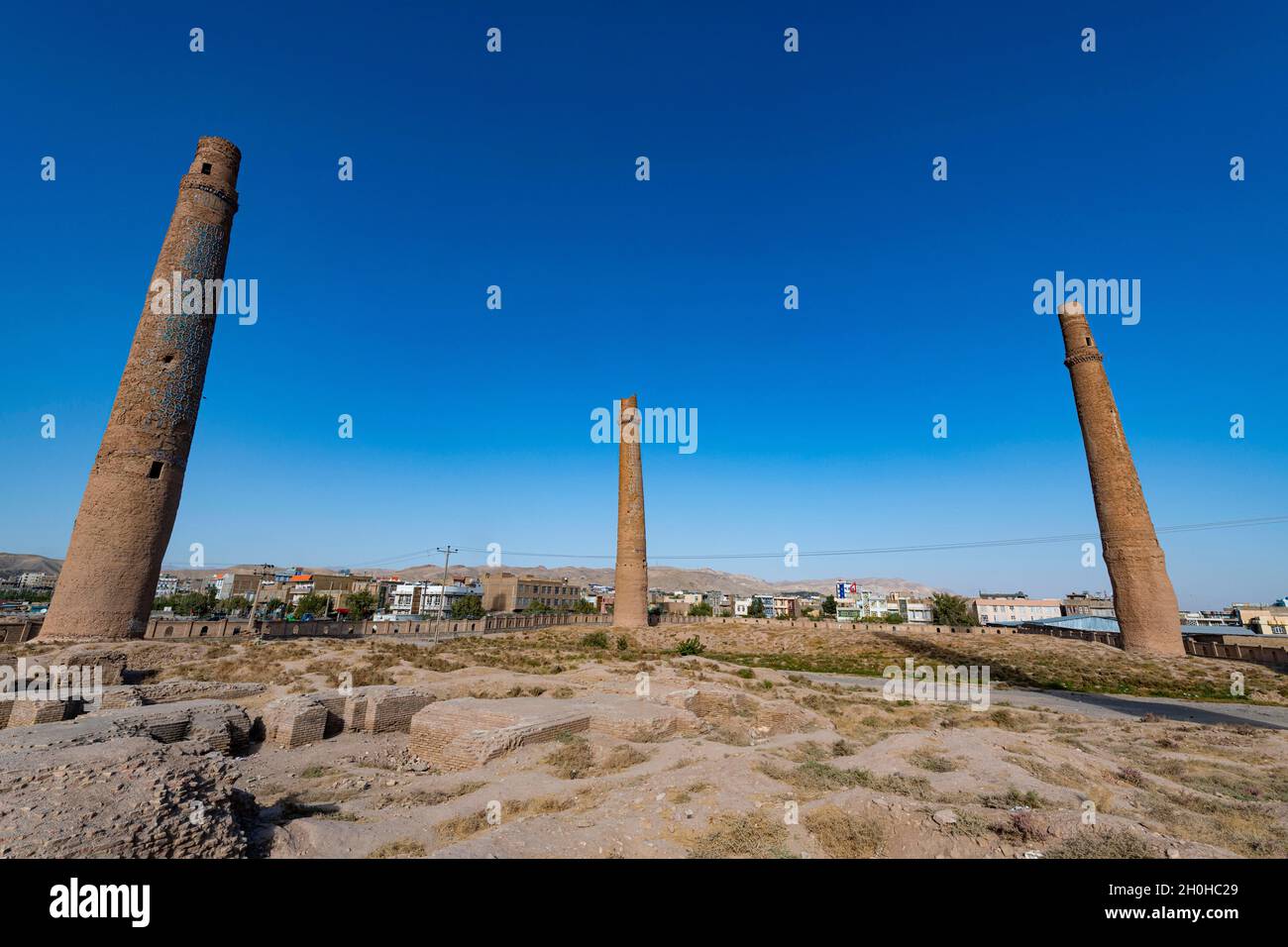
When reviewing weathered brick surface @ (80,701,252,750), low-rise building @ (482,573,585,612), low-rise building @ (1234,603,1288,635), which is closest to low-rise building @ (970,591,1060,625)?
low-rise building @ (1234,603,1288,635)

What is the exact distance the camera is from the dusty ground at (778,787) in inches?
239

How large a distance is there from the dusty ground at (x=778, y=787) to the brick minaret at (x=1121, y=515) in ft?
63.4

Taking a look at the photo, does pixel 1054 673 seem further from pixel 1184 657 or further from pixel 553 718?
pixel 553 718

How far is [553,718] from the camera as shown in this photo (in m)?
11.3

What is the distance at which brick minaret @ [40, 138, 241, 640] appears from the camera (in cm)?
1872

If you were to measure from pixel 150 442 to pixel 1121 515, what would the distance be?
46235mm

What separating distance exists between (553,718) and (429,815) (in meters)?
3.82

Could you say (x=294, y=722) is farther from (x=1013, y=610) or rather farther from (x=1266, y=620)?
(x=1013, y=610)

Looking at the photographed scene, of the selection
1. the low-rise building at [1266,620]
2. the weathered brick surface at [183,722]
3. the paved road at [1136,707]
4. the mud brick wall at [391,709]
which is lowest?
the low-rise building at [1266,620]

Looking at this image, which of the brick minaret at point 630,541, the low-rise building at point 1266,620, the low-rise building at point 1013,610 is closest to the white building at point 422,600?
the brick minaret at point 630,541

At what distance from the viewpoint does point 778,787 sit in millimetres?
8055

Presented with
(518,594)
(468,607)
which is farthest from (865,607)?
(468,607)

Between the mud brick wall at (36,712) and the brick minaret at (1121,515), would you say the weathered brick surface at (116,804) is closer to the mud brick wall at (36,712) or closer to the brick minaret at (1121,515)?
the mud brick wall at (36,712)
